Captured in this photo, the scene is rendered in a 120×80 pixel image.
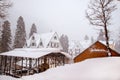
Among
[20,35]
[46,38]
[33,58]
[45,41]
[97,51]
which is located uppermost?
[20,35]

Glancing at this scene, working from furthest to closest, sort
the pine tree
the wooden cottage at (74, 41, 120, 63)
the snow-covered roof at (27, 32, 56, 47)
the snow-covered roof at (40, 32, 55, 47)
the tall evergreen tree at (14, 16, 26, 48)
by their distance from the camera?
the tall evergreen tree at (14, 16, 26, 48) < the snow-covered roof at (27, 32, 56, 47) < the snow-covered roof at (40, 32, 55, 47) < the pine tree < the wooden cottage at (74, 41, 120, 63)

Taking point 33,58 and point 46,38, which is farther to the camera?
point 46,38

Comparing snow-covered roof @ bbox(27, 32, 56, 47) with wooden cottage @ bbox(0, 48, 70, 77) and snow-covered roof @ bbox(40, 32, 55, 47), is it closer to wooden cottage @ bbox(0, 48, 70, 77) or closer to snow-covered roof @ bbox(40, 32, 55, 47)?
snow-covered roof @ bbox(40, 32, 55, 47)

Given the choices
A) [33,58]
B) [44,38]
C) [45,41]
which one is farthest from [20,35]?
[33,58]

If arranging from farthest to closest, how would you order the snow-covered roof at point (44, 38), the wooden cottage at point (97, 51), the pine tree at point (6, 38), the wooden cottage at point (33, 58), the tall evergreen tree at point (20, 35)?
the tall evergreen tree at point (20, 35) < the snow-covered roof at point (44, 38) < the pine tree at point (6, 38) < the wooden cottage at point (33, 58) < the wooden cottage at point (97, 51)

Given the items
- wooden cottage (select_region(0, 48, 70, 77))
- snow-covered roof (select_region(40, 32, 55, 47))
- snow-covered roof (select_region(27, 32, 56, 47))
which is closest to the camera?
wooden cottage (select_region(0, 48, 70, 77))

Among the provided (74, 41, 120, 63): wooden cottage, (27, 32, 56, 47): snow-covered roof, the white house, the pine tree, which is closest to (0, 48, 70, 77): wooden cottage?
(74, 41, 120, 63): wooden cottage

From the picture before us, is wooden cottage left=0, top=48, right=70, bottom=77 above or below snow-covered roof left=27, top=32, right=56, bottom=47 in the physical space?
below

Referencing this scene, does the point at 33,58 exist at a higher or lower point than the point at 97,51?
lower

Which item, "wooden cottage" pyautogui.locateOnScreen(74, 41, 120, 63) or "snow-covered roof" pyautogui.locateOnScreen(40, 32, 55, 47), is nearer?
"wooden cottage" pyautogui.locateOnScreen(74, 41, 120, 63)

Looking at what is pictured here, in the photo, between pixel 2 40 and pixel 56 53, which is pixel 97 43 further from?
pixel 2 40

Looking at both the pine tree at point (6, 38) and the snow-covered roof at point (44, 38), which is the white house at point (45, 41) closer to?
the snow-covered roof at point (44, 38)

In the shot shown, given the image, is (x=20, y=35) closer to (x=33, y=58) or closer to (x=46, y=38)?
(x=46, y=38)

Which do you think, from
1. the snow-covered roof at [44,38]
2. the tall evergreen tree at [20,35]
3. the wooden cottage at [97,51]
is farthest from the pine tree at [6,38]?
the wooden cottage at [97,51]
